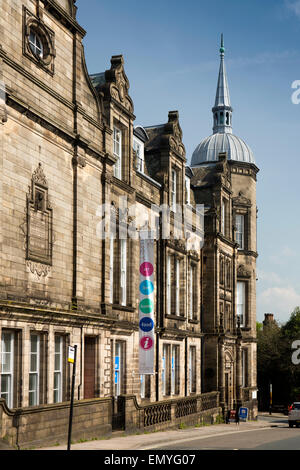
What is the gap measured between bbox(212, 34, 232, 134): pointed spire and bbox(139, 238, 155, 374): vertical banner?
30379 mm

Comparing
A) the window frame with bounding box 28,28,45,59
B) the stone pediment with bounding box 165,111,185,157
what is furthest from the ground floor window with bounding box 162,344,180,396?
the window frame with bounding box 28,28,45,59

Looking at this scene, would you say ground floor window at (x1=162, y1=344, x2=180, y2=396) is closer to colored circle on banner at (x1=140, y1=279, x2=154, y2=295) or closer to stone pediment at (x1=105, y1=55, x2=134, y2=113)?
colored circle on banner at (x1=140, y1=279, x2=154, y2=295)

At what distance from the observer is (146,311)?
109ft

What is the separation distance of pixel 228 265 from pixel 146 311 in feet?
61.1

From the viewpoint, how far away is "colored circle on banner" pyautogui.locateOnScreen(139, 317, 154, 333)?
108 ft

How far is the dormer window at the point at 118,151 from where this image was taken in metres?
32.2

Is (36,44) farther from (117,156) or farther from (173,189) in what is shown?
(173,189)

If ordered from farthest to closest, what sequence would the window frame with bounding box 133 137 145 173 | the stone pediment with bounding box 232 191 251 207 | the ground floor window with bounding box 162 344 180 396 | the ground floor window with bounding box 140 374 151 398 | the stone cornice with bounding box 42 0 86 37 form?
the stone pediment with bounding box 232 191 251 207
the ground floor window with bounding box 162 344 180 396
the window frame with bounding box 133 137 145 173
the ground floor window with bounding box 140 374 151 398
the stone cornice with bounding box 42 0 86 37

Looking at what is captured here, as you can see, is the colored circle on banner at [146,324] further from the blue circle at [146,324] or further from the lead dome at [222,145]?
the lead dome at [222,145]

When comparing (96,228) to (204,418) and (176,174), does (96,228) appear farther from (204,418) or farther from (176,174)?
(204,418)

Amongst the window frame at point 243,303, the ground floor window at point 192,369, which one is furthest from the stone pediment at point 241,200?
the ground floor window at point 192,369

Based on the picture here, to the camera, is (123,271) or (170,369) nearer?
(123,271)

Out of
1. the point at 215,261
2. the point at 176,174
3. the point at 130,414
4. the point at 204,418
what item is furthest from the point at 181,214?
the point at 130,414

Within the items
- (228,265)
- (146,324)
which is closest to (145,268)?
(146,324)
